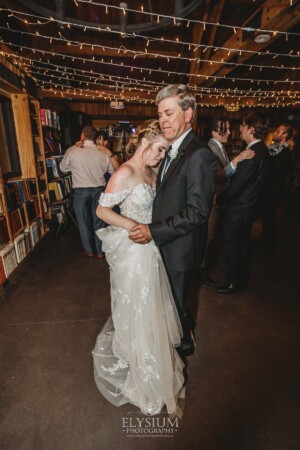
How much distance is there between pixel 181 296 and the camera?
1.64m

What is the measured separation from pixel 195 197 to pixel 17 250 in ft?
8.81

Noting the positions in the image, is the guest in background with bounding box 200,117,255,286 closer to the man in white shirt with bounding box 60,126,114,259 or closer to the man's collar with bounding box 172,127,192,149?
the man's collar with bounding box 172,127,192,149

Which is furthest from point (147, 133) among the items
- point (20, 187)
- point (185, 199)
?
point (20, 187)

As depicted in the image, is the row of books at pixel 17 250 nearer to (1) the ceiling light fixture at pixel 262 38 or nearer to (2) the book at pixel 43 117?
(2) the book at pixel 43 117

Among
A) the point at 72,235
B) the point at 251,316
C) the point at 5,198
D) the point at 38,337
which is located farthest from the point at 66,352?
the point at 72,235

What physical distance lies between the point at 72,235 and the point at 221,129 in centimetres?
313

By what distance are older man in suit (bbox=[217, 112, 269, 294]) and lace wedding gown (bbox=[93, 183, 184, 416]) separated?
1107 mm

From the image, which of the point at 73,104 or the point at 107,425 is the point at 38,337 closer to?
the point at 107,425

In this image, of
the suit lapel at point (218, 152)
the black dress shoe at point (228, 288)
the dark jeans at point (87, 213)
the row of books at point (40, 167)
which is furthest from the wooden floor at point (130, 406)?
the row of books at point (40, 167)

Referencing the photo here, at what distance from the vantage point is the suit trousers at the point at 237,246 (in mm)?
2408

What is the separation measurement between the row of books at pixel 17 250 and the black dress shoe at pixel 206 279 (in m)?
2.26

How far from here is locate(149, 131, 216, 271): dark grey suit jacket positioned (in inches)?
49.7

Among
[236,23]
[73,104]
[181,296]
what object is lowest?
[181,296]

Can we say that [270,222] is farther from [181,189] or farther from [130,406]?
[130,406]
